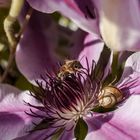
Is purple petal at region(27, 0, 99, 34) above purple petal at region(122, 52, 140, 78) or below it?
above

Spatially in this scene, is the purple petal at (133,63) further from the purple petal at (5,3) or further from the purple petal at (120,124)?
the purple petal at (5,3)

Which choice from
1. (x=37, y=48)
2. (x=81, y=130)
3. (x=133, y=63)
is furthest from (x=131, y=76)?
(x=37, y=48)

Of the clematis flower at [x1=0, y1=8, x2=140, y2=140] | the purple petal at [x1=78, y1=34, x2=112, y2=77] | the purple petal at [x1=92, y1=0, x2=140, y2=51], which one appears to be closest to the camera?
the purple petal at [x1=92, y1=0, x2=140, y2=51]

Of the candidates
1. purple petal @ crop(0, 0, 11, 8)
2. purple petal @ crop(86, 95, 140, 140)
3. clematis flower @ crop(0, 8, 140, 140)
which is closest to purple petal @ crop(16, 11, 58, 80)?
clematis flower @ crop(0, 8, 140, 140)

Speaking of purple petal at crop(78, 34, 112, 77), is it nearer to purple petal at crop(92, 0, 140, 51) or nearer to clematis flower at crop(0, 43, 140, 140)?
clematis flower at crop(0, 43, 140, 140)

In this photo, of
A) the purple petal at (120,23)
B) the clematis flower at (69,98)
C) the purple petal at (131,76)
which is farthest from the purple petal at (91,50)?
the purple petal at (120,23)

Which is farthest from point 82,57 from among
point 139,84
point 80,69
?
point 139,84
